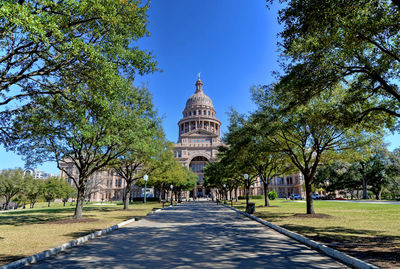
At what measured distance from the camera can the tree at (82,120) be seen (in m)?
10.6

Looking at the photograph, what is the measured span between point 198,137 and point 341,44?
93933 mm

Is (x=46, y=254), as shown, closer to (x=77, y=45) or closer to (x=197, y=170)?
(x=77, y=45)

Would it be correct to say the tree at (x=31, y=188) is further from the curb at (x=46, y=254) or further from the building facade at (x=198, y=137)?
the curb at (x=46, y=254)

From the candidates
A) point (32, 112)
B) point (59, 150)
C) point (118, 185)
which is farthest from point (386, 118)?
point (118, 185)

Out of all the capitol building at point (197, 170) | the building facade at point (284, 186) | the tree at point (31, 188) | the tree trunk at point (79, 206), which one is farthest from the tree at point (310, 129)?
the building facade at point (284, 186)

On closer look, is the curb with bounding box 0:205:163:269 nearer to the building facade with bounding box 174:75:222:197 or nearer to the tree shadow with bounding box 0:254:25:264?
the tree shadow with bounding box 0:254:25:264

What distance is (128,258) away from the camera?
272 inches

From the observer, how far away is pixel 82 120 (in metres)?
11.0

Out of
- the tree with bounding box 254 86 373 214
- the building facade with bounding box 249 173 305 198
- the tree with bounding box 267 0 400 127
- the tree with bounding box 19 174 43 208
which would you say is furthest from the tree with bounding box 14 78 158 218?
the building facade with bounding box 249 173 305 198

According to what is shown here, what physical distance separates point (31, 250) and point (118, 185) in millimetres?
102157

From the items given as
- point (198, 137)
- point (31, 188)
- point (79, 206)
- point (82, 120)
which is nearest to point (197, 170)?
point (198, 137)

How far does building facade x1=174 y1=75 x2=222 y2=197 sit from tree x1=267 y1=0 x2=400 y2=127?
79.2 m

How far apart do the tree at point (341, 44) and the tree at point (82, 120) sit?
22.3ft

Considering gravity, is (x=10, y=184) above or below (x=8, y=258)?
above
